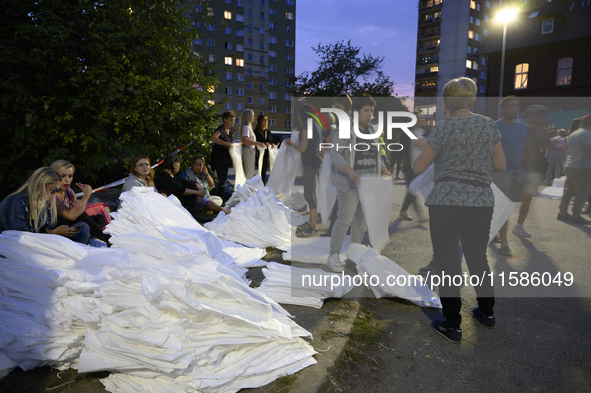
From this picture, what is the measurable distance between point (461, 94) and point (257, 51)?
64.8 metres

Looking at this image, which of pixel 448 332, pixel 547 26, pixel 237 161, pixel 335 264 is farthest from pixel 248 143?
pixel 547 26

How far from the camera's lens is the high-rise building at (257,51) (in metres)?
58.1

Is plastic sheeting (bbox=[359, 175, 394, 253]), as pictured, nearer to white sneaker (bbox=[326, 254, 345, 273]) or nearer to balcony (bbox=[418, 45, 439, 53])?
white sneaker (bbox=[326, 254, 345, 273])

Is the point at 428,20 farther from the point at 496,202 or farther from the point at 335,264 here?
the point at 335,264

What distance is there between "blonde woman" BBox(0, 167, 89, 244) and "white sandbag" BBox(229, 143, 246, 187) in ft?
13.1

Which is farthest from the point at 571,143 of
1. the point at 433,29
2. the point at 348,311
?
the point at 433,29

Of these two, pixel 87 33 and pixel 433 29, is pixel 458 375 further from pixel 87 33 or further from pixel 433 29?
pixel 433 29

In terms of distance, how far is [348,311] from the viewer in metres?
3.17

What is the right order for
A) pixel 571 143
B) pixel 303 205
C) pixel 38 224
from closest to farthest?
pixel 38 224, pixel 571 143, pixel 303 205

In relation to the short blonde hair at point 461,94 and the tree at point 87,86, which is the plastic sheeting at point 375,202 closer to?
the short blonde hair at point 461,94

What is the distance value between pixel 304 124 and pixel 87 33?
3496 millimetres

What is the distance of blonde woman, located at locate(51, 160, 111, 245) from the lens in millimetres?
4078

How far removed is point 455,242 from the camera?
2.83 m

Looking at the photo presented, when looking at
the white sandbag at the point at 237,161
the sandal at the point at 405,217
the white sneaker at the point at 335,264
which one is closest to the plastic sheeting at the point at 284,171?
the white sandbag at the point at 237,161
